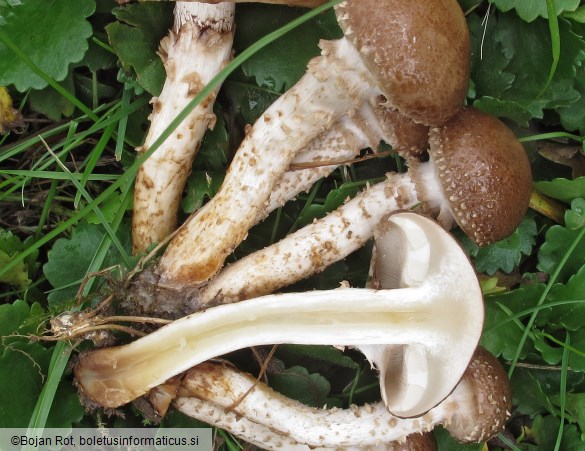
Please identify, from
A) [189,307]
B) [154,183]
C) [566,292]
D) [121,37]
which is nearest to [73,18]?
[121,37]

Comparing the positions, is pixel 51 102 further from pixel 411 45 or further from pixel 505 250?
pixel 505 250

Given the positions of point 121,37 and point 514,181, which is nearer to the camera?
point 514,181

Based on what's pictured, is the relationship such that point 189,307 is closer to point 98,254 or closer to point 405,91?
point 98,254

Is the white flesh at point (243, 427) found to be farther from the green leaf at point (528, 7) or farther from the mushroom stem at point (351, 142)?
the green leaf at point (528, 7)

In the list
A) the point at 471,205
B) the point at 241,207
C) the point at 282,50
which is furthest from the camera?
the point at 282,50

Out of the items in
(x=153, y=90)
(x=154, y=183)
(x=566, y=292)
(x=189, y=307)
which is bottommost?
(x=566, y=292)

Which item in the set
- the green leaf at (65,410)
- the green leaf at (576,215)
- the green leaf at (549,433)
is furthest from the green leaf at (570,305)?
the green leaf at (65,410)

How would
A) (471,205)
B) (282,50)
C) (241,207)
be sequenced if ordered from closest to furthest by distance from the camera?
(471,205) → (241,207) → (282,50)
